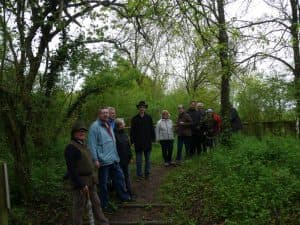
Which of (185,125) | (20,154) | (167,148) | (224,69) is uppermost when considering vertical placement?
(224,69)

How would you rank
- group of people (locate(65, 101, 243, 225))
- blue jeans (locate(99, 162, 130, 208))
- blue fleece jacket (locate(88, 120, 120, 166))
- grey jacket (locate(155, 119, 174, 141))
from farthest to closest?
grey jacket (locate(155, 119, 174, 141))
blue jeans (locate(99, 162, 130, 208))
blue fleece jacket (locate(88, 120, 120, 166))
group of people (locate(65, 101, 243, 225))

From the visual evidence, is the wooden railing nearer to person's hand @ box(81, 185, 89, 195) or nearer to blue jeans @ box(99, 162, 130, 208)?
blue jeans @ box(99, 162, 130, 208)

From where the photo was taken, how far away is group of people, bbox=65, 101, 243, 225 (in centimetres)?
698

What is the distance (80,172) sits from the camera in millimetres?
6938

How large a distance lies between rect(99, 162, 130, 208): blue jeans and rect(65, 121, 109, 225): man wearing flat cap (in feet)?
3.38

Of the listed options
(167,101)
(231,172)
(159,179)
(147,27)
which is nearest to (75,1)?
(147,27)

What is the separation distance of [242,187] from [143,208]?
2.03 m

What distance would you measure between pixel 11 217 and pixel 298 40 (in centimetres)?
1006

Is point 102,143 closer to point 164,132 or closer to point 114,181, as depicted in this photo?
point 114,181

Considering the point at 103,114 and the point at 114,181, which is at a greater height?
the point at 103,114

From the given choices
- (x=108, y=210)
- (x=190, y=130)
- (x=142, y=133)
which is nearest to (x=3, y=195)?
(x=108, y=210)

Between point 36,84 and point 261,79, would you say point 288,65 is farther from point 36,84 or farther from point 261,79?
point 36,84

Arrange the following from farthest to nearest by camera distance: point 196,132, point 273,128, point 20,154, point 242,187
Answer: point 273,128
point 196,132
point 20,154
point 242,187

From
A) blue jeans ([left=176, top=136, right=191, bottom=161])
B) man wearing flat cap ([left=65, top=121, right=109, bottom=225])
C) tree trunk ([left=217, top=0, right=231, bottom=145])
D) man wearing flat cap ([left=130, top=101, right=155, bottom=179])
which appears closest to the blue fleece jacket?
man wearing flat cap ([left=65, top=121, right=109, bottom=225])
